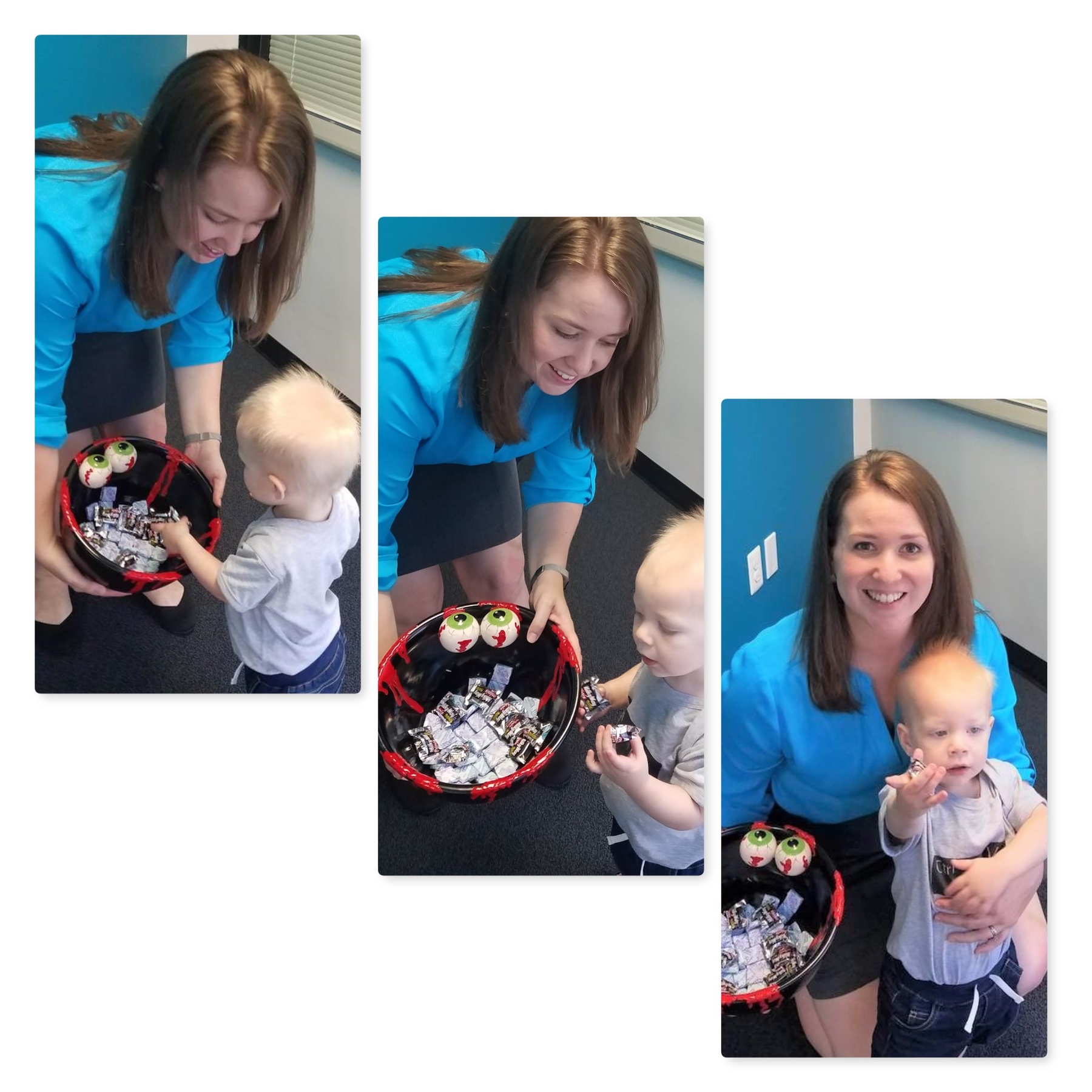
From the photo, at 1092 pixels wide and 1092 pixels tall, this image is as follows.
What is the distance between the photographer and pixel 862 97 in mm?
1810

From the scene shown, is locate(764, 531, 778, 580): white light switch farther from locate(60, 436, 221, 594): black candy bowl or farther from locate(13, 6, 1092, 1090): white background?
locate(60, 436, 221, 594): black candy bowl

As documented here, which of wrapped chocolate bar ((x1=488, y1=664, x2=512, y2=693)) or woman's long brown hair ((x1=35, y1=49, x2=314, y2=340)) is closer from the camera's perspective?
woman's long brown hair ((x1=35, y1=49, x2=314, y2=340))

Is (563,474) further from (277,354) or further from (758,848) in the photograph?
(758,848)

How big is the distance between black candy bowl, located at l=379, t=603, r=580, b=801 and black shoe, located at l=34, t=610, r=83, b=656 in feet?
1.34

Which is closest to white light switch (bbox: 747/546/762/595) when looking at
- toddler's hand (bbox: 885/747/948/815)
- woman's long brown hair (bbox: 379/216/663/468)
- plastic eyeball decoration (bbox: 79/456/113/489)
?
woman's long brown hair (bbox: 379/216/663/468)

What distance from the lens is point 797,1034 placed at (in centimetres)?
183

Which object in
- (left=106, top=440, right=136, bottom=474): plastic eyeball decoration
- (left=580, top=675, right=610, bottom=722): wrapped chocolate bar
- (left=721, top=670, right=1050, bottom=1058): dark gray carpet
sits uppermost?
(left=106, top=440, right=136, bottom=474): plastic eyeball decoration

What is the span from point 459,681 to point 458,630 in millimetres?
72

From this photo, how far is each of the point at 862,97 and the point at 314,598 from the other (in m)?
0.98

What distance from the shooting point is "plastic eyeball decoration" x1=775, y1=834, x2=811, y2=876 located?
1.82 meters

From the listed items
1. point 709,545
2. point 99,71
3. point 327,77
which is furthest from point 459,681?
point 99,71

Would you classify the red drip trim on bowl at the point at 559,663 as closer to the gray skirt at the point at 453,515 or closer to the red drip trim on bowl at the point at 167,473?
the gray skirt at the point at 453,515

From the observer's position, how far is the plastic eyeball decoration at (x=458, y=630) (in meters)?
1.84
